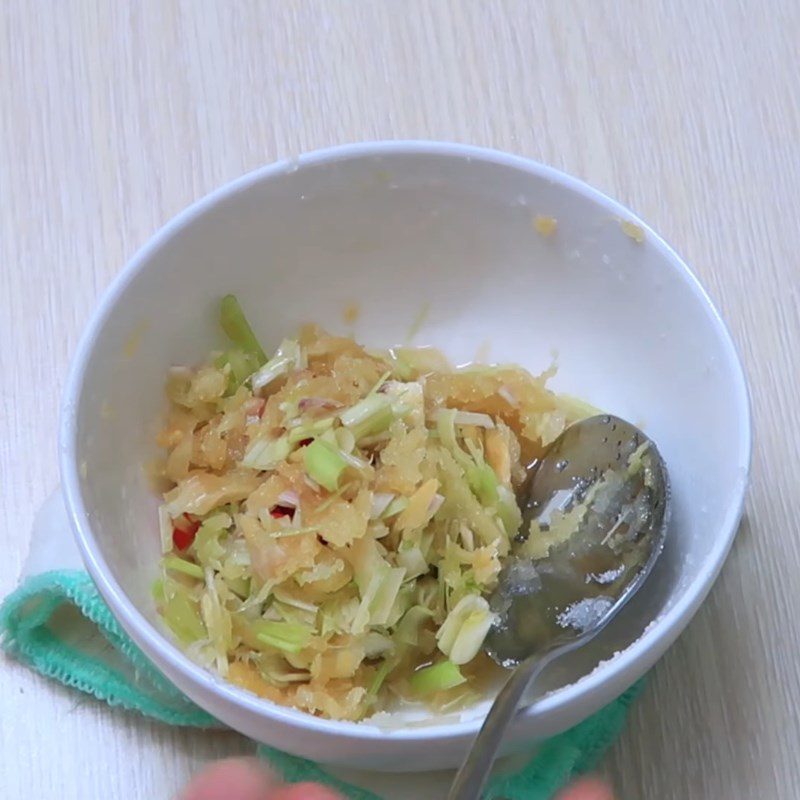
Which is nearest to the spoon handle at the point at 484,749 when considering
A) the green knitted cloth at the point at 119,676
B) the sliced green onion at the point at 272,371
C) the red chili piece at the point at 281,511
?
the green knitted cloth at the point at 119,676

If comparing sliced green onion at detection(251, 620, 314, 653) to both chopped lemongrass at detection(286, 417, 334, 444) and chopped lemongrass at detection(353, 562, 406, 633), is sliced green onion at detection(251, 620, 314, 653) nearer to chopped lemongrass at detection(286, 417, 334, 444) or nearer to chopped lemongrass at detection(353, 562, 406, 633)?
chopped lemongrass at detection(353, 562, 406, 633)

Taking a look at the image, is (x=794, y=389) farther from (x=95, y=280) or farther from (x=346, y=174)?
(x=95, y=280)

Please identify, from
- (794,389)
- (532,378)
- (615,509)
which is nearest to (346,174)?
(532,378)

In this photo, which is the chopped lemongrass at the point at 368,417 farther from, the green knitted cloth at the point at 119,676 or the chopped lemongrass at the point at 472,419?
the green knitted cloth at the point at 119,676

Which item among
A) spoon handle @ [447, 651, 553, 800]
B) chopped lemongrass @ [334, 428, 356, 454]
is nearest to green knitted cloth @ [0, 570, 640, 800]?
spoon handle @ [447, 651, 553, 800]

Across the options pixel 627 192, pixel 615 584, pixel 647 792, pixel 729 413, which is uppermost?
pixel 627 192
